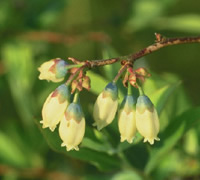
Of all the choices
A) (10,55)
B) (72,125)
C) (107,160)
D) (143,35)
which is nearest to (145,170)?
(107,160)

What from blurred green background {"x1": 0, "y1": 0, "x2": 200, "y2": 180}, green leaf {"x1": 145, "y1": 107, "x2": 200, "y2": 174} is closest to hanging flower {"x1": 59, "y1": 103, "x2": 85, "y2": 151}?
blurred green background {"x1": 0, "y1": 0, "x2": 200, "y2": 180}

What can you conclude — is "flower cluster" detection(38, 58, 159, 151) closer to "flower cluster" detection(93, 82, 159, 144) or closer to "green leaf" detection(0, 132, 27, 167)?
"flower cluster" detection(93, 82, 159, 144)

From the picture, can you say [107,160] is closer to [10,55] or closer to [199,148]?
[199,148]

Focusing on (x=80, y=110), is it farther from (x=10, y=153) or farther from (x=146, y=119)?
(x=10, y=153)

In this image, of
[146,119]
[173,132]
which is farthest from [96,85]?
[146,119]

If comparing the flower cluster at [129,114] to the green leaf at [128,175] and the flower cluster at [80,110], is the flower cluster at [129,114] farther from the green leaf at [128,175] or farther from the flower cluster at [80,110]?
the green leaf at [128,175]

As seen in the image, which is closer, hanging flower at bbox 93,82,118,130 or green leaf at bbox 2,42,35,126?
hanging flower at bbox 93,82,118,130
